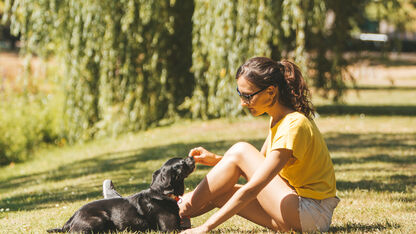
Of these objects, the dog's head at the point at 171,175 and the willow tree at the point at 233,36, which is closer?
the dog's head at the point at 171,175

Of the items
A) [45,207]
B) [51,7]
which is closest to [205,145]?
[45,207]

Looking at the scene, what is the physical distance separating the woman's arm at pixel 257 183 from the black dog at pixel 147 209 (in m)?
0.41

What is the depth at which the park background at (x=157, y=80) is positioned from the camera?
845 cm

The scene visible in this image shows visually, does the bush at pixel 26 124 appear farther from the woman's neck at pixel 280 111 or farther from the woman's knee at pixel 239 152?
the woman's neck at pixel 280 111

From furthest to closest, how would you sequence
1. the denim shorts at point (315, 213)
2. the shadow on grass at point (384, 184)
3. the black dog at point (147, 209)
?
the shadow on grass at point (384, 184), the black dog at point (147, 209), the denim shorts at point (315, 213)

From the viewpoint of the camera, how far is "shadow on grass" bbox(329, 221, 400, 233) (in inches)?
144

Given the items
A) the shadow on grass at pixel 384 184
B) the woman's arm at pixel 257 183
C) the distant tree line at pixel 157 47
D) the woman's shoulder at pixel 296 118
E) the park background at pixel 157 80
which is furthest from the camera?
the distant tree line at pixel 157 47

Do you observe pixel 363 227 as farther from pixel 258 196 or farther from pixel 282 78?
pixel 282 78

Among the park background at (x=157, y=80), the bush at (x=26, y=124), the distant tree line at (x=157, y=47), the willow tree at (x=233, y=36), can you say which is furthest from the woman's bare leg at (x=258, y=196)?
the bush at (x=26, y=124)

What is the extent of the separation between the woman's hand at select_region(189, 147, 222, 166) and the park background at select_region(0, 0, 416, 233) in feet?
10.9

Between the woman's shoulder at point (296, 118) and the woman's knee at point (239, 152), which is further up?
the woman's shoulder at point (296, 118)

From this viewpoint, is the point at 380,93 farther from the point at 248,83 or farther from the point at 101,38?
the point at 248,83

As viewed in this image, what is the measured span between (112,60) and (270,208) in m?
6.80

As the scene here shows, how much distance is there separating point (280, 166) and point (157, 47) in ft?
23.7
